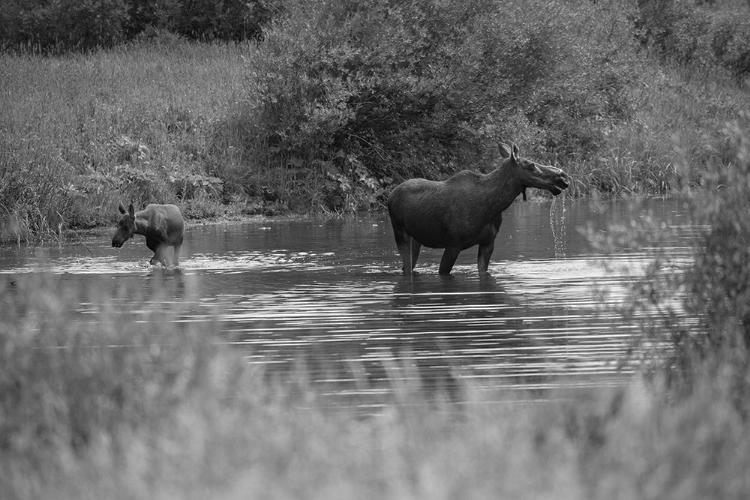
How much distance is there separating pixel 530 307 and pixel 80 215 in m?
12.3

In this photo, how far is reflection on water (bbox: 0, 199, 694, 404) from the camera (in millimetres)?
9523

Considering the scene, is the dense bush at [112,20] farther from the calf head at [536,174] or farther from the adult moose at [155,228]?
the calf head at [536,174]

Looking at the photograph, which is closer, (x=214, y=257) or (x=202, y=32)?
(x=214, y=257)

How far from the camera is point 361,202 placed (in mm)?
27188

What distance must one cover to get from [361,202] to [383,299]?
44.5 ft

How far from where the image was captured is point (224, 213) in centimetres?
2541

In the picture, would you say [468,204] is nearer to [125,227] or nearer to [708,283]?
[125,227]

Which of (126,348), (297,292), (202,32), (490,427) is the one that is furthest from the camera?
(202,32)

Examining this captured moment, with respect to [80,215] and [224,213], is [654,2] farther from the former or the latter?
[80,215]

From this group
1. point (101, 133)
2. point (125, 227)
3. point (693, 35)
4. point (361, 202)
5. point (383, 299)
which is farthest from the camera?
point (693, 35)

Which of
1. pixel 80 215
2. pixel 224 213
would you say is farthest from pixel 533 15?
pixel 80 215

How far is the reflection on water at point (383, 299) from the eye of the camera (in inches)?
375

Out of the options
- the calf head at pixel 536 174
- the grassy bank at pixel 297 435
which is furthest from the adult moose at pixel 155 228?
the grassy bank at pixel 297 435

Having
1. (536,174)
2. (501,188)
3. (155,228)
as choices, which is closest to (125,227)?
(155,228)
